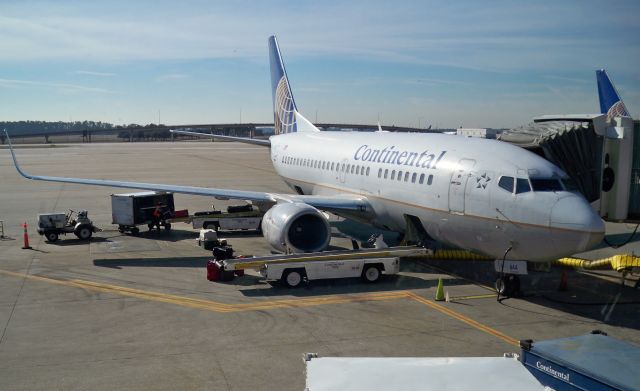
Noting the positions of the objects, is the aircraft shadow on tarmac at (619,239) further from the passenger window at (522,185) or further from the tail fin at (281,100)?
the tail fin at (281,100)

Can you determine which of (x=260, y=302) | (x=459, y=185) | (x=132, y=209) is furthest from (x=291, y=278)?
(x=132, y=209)

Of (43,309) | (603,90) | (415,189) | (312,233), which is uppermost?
(603,90)

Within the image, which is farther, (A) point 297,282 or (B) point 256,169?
(B) point 256,169

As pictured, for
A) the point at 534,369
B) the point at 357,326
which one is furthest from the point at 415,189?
the point at 534,369

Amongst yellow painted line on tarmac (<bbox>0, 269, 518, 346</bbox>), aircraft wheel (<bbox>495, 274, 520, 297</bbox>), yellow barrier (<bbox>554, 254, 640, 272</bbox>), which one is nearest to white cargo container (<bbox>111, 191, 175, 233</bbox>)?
yellow painted line on tarmac (<bbox>0, 269, 518, 346</bbox>)

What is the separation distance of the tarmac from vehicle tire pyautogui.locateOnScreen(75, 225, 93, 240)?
5.21ft

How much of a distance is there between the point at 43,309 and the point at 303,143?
17.9 m

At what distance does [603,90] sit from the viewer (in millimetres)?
30078

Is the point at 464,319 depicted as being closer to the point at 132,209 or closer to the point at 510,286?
the point at 510,286

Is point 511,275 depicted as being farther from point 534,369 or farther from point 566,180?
point 534,369

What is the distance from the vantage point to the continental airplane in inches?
604

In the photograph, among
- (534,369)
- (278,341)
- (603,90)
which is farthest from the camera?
(603,90)

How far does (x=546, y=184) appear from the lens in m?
16.0

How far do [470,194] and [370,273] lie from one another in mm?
4174
